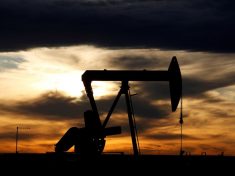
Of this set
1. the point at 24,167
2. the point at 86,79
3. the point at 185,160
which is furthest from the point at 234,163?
the point at 24,167

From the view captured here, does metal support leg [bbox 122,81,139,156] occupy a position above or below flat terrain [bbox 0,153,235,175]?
above

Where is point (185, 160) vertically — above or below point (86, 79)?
below

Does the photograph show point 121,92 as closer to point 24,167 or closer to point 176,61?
point 176,61

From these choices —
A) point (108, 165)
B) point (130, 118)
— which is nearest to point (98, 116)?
point (130, 118)

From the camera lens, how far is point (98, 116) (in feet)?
77.2

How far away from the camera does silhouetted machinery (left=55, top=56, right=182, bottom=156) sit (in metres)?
22.8

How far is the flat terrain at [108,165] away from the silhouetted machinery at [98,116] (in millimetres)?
441

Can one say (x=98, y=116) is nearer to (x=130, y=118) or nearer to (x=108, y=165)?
(x=130, y=118)

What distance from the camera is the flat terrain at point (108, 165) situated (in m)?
22.0

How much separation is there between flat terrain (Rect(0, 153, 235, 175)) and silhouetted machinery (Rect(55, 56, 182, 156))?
0.44 metres

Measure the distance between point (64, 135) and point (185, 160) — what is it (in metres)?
5.05

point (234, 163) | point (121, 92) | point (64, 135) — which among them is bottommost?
point (234, 163)

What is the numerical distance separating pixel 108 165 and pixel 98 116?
2.32 m

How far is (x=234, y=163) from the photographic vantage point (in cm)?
2323
